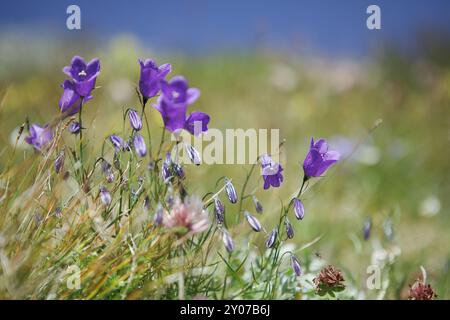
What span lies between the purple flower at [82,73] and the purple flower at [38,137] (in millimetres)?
288

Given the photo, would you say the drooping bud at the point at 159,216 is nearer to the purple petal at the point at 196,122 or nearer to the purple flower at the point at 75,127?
the purple petal at the point at 196,122

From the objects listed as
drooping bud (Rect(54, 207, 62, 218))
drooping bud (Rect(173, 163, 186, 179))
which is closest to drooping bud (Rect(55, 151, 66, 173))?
drooping bud (Rect(54, 207, 62, 218))

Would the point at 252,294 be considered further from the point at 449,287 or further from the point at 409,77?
the point at 409,77

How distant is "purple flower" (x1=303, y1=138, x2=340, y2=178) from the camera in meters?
1.87

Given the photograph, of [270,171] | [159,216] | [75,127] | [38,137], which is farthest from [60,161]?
[270,171]

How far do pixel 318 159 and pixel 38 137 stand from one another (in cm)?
103

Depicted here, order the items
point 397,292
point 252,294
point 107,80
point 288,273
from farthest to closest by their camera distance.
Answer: point 107,80 < point 397,292 < point 288,273 < point 252,294

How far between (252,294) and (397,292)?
0.76 metres

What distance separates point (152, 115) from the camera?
15.2 ft

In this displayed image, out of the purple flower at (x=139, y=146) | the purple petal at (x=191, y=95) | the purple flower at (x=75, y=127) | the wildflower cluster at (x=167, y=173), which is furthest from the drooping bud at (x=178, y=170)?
the purple flower at (x=75, y=127)

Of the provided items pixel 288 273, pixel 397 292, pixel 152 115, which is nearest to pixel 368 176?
pixel 152 115

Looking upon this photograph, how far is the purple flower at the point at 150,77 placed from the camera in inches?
71.0
